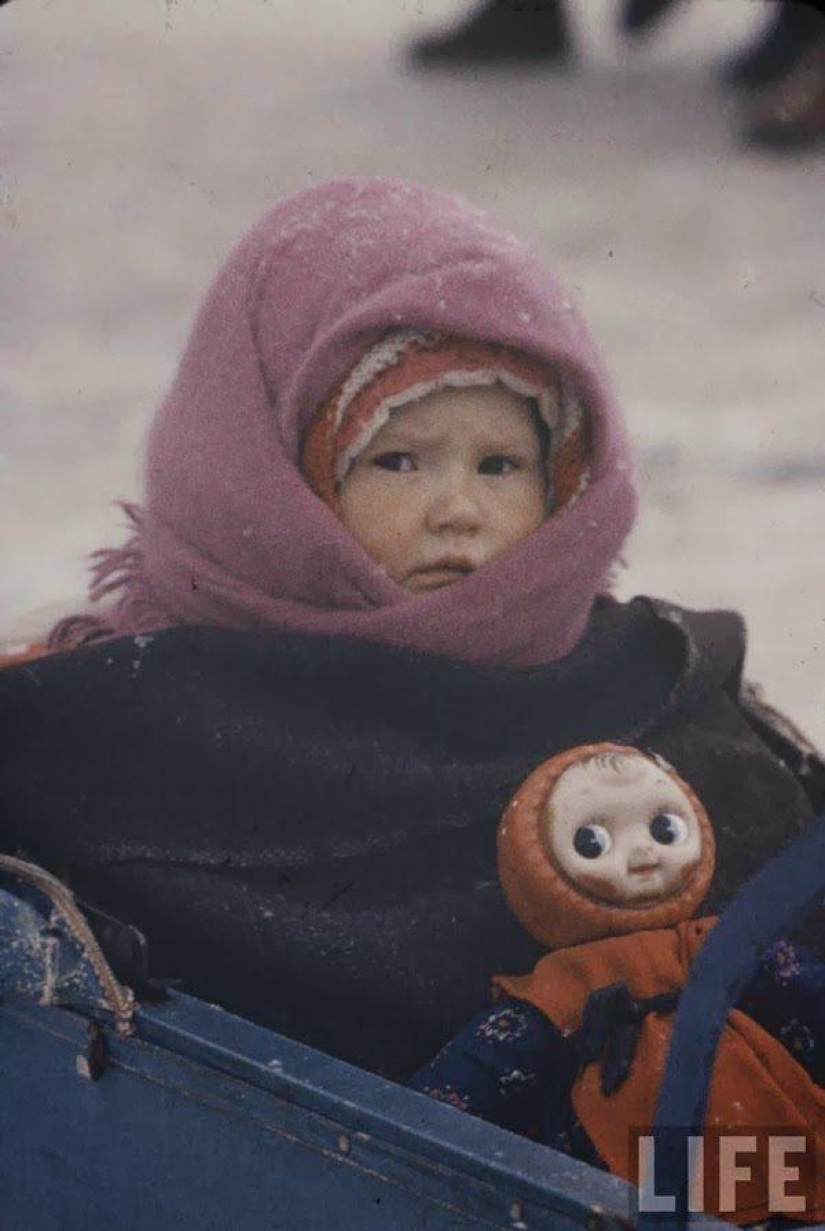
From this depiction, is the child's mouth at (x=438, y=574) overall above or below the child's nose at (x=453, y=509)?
below

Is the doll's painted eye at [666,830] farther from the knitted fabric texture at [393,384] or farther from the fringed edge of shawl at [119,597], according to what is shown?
the fringed edge of shawl at [119,597]

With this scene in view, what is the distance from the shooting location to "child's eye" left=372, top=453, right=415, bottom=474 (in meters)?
1.18

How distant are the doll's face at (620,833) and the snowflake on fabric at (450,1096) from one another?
0.54ft

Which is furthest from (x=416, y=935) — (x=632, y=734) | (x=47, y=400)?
(x=47, y=400)

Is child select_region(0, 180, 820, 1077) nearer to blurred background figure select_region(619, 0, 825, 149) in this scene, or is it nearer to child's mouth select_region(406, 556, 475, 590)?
child's mouth select_region(406, 556, 475, 590)

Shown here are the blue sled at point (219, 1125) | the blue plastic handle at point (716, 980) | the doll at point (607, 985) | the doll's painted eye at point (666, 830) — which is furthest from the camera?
the doll's painted eye at point (666, 830)

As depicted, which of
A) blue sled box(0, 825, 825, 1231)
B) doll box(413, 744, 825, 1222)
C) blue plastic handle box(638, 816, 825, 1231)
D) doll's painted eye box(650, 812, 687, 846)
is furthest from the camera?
doll's painted eye box(650, 812, 687, 846)

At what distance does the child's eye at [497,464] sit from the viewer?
1.20 metres

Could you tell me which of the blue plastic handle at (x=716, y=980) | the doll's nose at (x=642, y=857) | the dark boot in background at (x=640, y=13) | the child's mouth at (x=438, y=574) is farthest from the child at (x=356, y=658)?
the blue plastic handle at (x=716, y=980)

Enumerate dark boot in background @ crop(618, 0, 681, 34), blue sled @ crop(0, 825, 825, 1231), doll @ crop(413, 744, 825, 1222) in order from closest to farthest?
1. blue sled @ crop(0, 825, 825, 1231)
2. doll @ crop(413, 744, 825, 1222)
3. dark boot in background @ crop(618, 0, 681, 34)

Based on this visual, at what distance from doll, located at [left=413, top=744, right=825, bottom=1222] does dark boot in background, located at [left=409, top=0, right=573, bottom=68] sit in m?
0.60

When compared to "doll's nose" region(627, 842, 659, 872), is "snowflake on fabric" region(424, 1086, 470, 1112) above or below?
below

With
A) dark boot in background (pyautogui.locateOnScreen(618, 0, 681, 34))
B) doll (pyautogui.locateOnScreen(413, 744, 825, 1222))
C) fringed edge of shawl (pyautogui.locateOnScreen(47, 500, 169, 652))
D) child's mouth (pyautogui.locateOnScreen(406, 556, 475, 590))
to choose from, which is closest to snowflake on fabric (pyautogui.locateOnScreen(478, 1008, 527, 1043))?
doll (pyautogui.locateOnScreen(413, 744, 825, 1222))

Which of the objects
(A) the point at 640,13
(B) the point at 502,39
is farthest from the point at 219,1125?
(A) the point at 640,13
